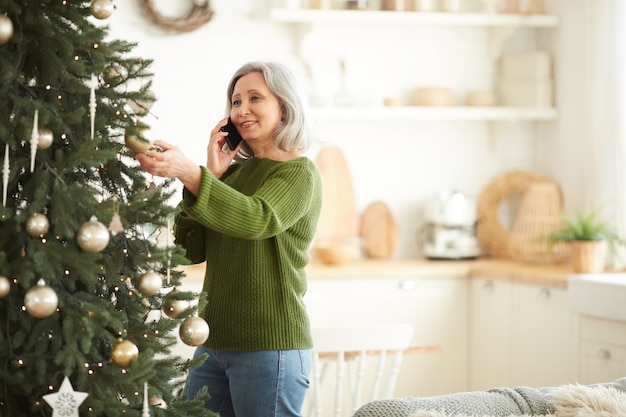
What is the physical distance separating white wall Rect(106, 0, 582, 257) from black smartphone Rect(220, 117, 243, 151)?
2.11m

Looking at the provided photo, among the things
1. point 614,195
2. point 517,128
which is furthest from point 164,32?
point 614,195

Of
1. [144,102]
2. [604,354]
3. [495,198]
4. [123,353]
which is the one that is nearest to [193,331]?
[123,353]

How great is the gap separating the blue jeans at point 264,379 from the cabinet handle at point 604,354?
5.75 feet

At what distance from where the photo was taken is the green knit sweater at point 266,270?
7.06 feet

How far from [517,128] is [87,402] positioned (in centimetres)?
356

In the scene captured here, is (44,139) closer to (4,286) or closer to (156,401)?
(4,286)

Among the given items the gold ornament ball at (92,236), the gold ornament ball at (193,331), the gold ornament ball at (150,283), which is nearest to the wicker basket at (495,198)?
the gold ornament ball at (193,331)

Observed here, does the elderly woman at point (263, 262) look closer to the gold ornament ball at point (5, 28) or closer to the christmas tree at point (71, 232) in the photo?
the christmas tree at point (71, 232)

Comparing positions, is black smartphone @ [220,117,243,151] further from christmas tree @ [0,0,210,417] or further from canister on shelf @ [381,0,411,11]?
canister on shelf @ [381,0,411,11]

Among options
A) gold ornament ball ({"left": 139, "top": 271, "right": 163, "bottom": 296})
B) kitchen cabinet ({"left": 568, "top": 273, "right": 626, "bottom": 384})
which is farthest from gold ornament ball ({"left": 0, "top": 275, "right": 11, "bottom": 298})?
kitchen cabinet ({"left": 568, "top": 273, "right": 626, "bottom": 384})

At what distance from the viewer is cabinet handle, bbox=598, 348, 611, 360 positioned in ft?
11.8

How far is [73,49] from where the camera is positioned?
1.73 metres

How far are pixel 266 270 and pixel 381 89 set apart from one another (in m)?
2.67

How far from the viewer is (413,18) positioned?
4.52m
